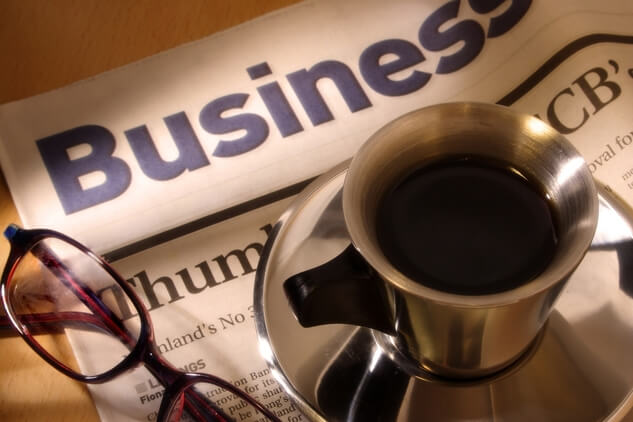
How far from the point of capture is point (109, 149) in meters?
0.42

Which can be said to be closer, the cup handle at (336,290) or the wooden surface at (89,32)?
the cup handle at (336,290)

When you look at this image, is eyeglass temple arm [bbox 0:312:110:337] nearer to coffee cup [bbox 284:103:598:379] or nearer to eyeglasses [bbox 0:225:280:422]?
eyeglasses [bbox 0:225:280:422]

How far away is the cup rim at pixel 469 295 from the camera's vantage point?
217 mm

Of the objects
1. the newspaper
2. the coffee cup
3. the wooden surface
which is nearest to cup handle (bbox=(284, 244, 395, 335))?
the coffee cup

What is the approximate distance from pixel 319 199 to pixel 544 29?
18cm

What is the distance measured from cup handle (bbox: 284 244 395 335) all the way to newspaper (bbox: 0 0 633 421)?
0.35 feet

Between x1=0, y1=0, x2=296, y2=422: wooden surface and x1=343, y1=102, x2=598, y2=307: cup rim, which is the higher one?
x1=0, y1=0, x2=296, y2=422: wooden surface

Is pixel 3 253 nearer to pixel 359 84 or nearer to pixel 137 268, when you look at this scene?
pixel 137 268

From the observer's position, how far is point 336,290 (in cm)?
25

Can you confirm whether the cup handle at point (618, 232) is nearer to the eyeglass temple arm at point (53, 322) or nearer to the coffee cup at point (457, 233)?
the coffee cup at point (457, 233)

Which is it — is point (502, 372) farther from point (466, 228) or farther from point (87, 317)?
point (87, 317)

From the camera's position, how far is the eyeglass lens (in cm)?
36

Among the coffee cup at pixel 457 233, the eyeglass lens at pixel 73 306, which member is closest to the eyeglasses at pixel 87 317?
the eyeglass lens at pixel 73 306

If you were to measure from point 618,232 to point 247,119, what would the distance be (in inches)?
8.4
